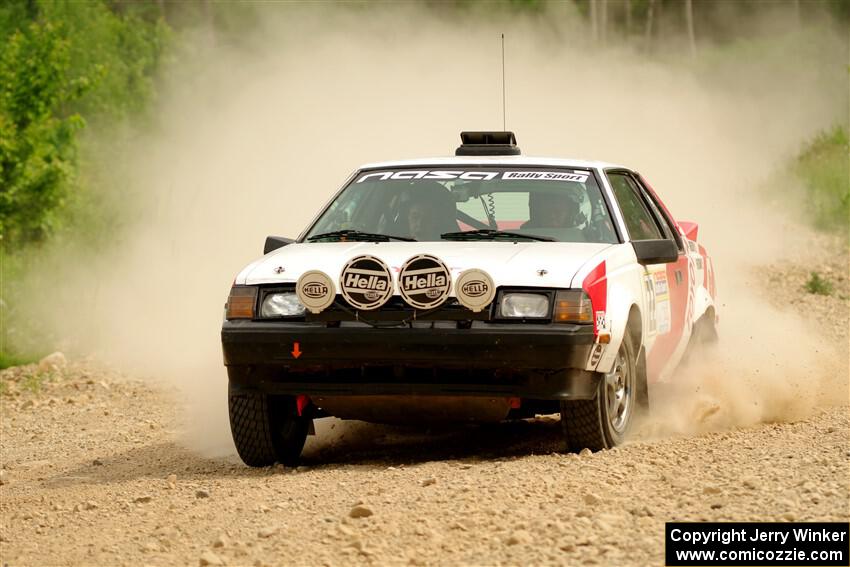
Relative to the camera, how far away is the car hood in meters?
7.12

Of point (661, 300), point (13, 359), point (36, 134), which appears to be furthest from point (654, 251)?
point (36, 134)

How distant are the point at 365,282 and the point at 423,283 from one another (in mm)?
284

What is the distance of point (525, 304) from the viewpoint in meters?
7.10

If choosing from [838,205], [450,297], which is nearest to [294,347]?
[450,297]

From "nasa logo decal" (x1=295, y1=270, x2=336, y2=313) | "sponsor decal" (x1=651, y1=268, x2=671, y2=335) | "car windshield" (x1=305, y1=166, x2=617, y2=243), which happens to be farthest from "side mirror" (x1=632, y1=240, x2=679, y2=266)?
"nasa logo decal" (x1=295, y1=270, x2=336, y2=313)

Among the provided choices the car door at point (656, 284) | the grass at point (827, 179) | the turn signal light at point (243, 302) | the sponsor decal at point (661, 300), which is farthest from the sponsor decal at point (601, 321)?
the grass at point (827, 179)

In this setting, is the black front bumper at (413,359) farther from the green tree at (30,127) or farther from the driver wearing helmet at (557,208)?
the green tree at (30,127)

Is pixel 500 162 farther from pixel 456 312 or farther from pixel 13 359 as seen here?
pixel 13 359

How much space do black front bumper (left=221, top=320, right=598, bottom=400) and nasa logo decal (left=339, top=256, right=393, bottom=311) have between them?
0.13 m

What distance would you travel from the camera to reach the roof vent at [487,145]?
916 cm

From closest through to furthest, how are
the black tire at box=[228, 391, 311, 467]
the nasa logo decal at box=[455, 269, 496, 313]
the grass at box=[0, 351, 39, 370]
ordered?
the nasa logo decal at box=[455, 269, 496, 313] < the black tire at box=[228, 391, 311, 467] < the grass at box=[0, 351, 39, 370]

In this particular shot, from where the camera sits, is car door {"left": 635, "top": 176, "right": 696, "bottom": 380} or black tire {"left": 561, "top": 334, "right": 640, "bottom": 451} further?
car door {"left": 635, "top": 176, "right": 696, "bottom": 380}

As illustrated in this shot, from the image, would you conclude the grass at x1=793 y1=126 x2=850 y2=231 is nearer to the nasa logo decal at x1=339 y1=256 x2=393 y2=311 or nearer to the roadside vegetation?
the roadside vegetation

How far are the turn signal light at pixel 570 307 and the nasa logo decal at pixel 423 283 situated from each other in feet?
1.77
